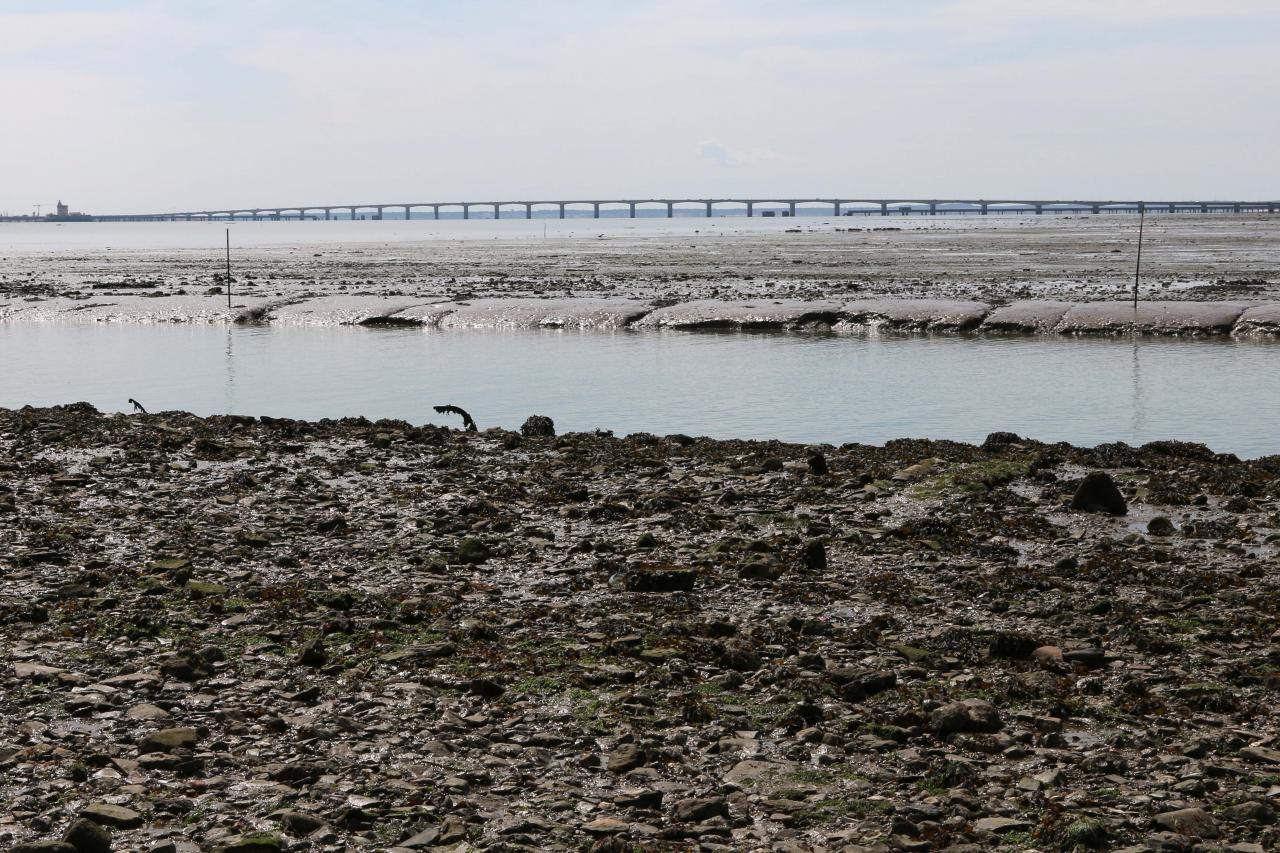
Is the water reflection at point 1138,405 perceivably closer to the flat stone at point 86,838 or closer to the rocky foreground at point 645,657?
the rocky foreground at point 645,657

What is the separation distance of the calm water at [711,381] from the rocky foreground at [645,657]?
5.77 m

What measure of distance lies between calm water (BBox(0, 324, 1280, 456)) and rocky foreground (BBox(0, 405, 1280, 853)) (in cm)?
577

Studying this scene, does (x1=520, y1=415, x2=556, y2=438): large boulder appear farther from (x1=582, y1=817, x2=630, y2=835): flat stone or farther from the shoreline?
the shoreline

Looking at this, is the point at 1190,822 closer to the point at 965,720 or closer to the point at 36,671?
the point at 965,720

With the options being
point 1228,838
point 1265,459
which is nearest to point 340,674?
point 1228,838

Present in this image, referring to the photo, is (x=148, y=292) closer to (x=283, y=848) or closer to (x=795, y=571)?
(x=795, y=571)

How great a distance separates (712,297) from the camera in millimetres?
45156

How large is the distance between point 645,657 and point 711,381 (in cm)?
1772

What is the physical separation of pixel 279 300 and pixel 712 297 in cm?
1503

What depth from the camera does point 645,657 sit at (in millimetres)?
9031

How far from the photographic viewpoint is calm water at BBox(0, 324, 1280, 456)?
21219 millimetres

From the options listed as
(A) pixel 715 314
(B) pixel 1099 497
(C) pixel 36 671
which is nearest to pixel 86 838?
(C) pixel 36 671

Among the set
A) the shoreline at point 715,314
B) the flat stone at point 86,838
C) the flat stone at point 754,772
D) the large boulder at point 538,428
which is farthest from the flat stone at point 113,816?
the shoreline at point 715,314

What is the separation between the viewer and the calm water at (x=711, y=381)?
2122cm
